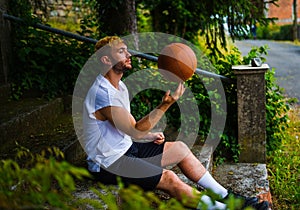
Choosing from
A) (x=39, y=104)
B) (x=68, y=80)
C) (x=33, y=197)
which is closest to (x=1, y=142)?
(x=39, y=104)

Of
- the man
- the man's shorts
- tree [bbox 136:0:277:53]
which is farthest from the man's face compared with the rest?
tree [bbox 136:0:277:53]

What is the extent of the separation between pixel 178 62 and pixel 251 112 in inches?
60.8

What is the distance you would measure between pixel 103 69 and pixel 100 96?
0.22 metres

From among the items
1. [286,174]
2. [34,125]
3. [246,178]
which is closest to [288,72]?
[286,174]

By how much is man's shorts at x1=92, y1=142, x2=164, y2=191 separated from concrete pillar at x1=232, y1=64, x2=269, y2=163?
5.09ft

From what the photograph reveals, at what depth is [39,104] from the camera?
4465 millimetres

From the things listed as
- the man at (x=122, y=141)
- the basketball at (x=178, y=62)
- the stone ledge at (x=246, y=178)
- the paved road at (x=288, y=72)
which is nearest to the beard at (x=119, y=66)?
the man at (x=122, y=141)

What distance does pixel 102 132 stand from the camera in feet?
9.75

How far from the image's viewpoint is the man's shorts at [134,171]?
2848 millimetres

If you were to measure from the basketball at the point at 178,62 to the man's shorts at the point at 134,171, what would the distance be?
0.54m

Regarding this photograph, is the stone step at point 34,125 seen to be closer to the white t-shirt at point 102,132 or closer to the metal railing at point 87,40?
the white t-shirt at point 102,132

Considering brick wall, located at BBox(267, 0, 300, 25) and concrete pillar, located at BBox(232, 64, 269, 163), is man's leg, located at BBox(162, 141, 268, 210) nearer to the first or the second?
concrete pillar, located at BBox(232, 64, 269, 163)

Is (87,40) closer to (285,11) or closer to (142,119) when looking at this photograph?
(142,119)

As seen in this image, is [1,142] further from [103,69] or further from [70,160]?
[103,69]
